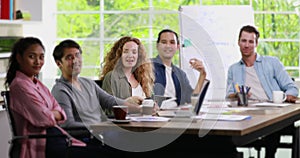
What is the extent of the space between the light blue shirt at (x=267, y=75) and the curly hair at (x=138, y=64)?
105 centimetres

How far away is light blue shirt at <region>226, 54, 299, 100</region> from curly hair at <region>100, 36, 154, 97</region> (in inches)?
41.5

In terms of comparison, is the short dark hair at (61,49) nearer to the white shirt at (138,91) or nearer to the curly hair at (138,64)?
the curly hair at (138,64)

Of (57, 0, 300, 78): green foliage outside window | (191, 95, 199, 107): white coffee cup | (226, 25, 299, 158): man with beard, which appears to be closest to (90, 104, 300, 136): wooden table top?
(191, 95, 199, 107): white coffee cup

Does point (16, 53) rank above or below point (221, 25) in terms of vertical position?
below

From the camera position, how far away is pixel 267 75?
518cm

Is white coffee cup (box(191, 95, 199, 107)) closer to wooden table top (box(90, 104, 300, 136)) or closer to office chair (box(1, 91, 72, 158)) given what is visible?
wooden table top (box(90, 104, 300, 136))

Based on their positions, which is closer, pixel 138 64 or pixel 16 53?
pixel 16 53

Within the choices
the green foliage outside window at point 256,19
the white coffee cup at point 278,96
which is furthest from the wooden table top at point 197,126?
the green foliage outside window at point 256,19

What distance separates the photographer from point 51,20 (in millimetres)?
7551

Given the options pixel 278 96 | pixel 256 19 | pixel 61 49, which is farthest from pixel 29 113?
pixel 256 19

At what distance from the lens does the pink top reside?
346 centimetres

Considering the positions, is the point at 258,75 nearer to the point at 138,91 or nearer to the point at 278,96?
the point at 278,96

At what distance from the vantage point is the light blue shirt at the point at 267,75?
5.14 metres

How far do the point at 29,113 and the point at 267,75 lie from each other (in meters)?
2.31
